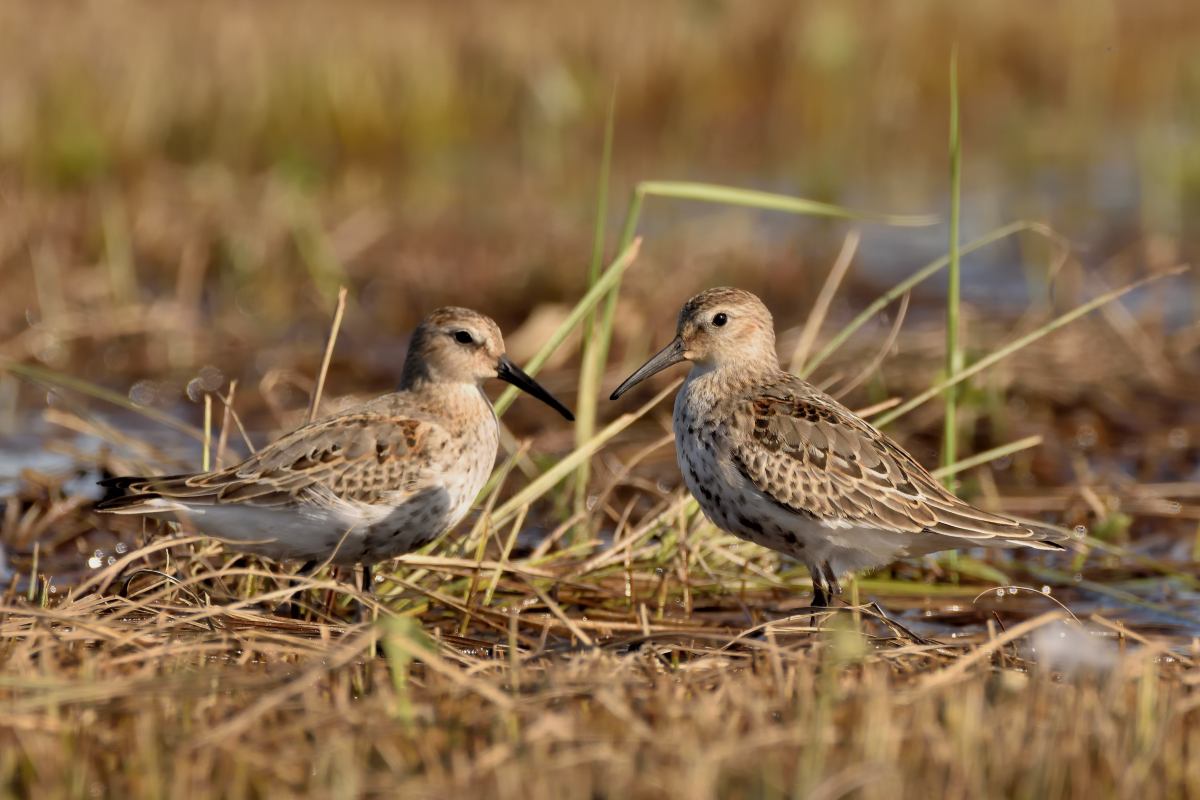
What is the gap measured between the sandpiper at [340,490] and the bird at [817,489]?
39.8 inches

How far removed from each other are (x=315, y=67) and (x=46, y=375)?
11.4m

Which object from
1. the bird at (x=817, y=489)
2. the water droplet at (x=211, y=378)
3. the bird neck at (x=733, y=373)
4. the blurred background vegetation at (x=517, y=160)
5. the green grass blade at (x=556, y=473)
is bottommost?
the bird at (x=817, y=489)

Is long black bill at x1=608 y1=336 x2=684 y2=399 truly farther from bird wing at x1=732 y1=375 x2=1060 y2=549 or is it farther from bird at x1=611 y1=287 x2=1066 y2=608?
bird wing at x1=732 y1=375 x2=1060 y2=549

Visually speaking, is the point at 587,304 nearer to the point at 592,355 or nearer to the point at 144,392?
the point at 592,355

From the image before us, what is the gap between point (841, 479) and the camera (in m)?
6.95

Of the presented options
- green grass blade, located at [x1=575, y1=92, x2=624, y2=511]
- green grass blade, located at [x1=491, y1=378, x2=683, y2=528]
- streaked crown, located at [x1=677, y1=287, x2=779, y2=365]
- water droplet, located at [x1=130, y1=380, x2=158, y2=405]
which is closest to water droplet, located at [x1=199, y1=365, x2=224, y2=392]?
water droplet, located at [x1=130, y1=380, x2=158, y2=405]

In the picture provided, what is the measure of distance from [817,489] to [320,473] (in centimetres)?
206

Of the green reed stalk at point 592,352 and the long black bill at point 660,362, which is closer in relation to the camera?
the long black bill at point 660,362

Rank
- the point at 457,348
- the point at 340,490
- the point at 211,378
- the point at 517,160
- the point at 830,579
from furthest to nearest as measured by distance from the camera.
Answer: the point at 517,160 → the point at 211,378 → the point at 457,348 → the point at 830,579 → the point at 340,490

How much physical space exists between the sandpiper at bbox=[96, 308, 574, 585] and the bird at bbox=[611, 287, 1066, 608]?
101 cm

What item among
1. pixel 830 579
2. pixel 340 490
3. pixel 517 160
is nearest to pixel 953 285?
pixel 830 579

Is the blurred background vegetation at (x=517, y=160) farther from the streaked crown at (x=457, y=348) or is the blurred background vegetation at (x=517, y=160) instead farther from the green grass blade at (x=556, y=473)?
the green grass blade at (x=556, y=473)

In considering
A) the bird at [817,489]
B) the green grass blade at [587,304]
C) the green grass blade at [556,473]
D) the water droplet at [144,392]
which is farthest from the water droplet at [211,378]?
the bird at [817,489]

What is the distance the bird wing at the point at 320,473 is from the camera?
698 cm
